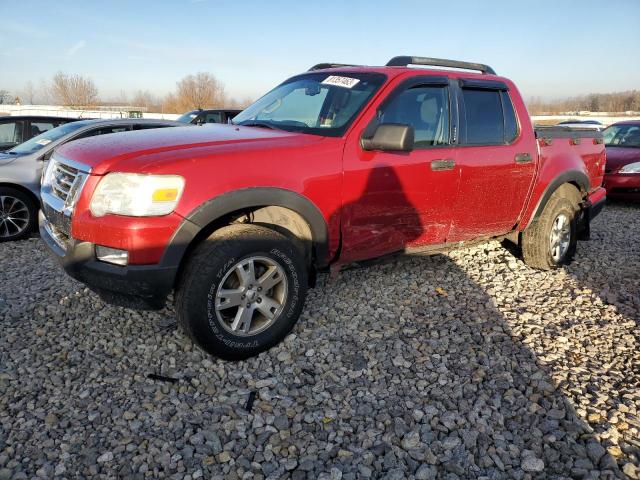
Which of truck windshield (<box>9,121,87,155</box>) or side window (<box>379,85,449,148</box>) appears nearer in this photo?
side window (<box>379,85,449,148</box>)

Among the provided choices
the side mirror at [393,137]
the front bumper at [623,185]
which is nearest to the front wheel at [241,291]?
the side mirror at [393,137]

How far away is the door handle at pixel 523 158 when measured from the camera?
4281 mm

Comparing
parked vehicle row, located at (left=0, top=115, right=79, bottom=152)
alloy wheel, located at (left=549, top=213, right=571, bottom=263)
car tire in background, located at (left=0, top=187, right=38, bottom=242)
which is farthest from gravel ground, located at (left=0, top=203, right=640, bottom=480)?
parked vehicle row, located at (left=0, top=115, right=79, bottom=152)

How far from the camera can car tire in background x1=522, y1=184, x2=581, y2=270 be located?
481 cm

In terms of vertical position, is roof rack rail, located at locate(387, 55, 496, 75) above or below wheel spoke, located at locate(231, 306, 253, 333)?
above

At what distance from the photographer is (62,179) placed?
122 inches

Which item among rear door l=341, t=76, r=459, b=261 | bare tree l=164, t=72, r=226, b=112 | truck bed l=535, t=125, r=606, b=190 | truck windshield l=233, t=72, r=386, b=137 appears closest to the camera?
rear door l=341, t=76, r=459, b=261

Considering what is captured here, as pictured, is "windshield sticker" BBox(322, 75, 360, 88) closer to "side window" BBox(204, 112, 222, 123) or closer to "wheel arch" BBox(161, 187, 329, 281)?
"wheel arch" BBox(161, 187, 329, 281)

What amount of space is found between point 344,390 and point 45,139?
5.70m

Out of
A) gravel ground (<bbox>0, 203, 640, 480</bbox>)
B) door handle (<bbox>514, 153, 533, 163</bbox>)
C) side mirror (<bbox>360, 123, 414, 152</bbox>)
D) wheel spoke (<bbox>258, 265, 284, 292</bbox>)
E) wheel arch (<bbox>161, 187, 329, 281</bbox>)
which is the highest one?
side mirror (<bbox>360, 123, 414, 152</bbox>)

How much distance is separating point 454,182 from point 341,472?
2.49 metres

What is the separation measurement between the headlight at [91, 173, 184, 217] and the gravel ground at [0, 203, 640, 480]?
1.06 m

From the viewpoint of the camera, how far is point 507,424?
8.32 feet

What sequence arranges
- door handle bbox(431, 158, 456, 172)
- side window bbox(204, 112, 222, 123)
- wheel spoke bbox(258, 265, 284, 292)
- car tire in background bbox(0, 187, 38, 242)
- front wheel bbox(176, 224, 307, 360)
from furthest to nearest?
1. side window bbox(204, 112, 222, 123)
2. car tire in background bbox(0, 187, 38, 242)
3. door handle bbox(431, 158, 456, 172)
4. wheel spoke bbox(258, 265, 284, 292)
5. front wheel bbox(176, 224, 307, 360)
